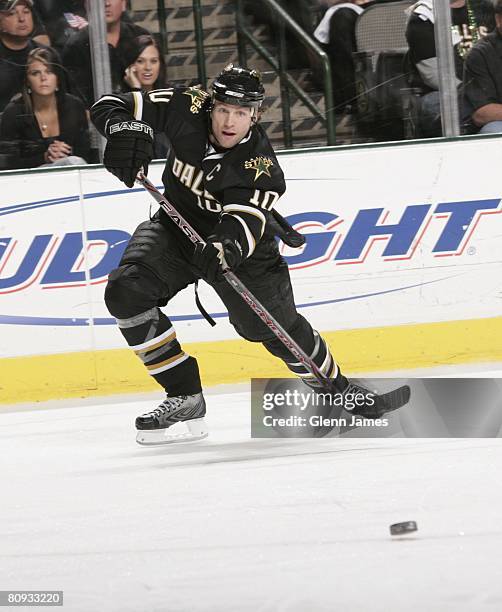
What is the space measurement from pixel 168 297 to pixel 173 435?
0.44m

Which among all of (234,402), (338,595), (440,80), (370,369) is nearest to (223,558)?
(338,595)

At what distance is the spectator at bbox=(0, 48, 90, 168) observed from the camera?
4.21 meters

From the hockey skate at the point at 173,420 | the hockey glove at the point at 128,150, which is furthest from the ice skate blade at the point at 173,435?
the hockey glove at the point at 128,150

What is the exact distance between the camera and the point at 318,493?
266 cm

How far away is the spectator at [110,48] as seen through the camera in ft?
13.9

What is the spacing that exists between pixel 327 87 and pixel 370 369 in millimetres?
1103

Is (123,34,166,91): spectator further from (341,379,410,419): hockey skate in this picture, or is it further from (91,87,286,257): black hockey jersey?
(341,379,410,419): hockey skate

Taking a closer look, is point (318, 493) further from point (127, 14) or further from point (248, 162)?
point (127, 14)

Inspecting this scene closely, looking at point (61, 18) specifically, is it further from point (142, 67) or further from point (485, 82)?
point (485, 82)

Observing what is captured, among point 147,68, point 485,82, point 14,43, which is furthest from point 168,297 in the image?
point 485,82

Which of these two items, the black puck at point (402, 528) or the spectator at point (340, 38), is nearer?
the black puck at point (402, 528)

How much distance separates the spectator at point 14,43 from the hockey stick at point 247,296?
1158 millimetres

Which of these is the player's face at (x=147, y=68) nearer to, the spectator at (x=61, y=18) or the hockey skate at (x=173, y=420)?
the spectator at (x=61, y=18)

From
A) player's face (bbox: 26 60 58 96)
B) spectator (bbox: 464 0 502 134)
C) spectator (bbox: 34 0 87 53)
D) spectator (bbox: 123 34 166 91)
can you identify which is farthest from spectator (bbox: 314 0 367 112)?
player's face (bbox: 26 60 58 96)
